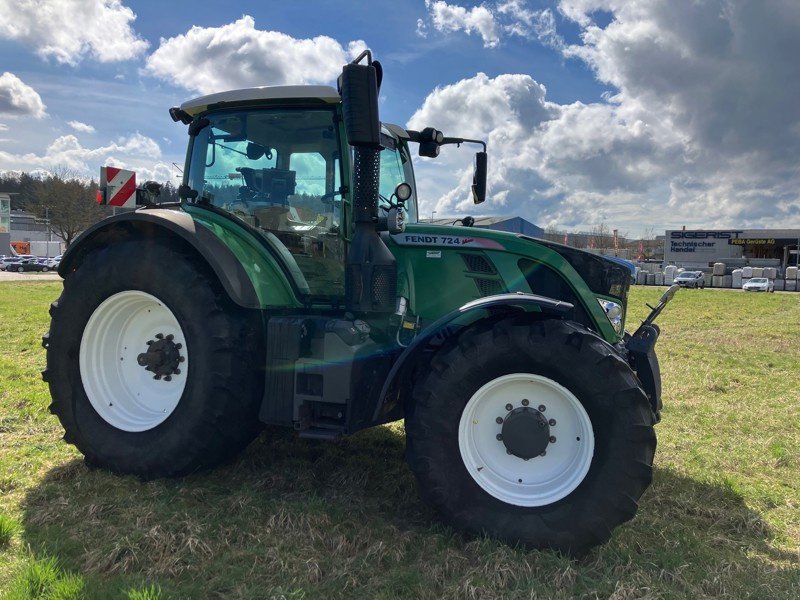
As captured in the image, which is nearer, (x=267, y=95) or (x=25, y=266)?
(x=267, y=95)

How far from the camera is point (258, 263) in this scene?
406 centimetres

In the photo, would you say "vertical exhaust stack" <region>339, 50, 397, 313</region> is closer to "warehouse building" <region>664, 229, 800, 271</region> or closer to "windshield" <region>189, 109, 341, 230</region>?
"windshield" <region>189, 109, 341, 230</region>

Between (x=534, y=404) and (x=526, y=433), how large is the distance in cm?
18

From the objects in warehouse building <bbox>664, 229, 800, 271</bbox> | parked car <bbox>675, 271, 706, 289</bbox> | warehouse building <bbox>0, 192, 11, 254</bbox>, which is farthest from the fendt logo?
Result: warehouse building <bbox>0, 192, 11, 254</bbox>

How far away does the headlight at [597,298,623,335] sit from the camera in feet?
13.4

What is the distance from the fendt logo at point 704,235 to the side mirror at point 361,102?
218 ft

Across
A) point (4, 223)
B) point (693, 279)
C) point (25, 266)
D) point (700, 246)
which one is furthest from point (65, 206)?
point (700, 246)

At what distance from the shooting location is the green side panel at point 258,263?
3.94 m

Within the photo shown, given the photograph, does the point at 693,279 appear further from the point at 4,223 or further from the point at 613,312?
the point at 4,223

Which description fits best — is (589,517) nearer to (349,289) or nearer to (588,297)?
(588,297)

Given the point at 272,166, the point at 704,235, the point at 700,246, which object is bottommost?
the point at 272,166

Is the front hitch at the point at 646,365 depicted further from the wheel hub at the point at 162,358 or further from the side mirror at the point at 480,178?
the wheel hub at the point at 162,358

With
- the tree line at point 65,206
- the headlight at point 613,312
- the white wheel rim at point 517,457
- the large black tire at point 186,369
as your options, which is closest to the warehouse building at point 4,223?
the tree line at point 65,206

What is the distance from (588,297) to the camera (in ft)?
13.1
